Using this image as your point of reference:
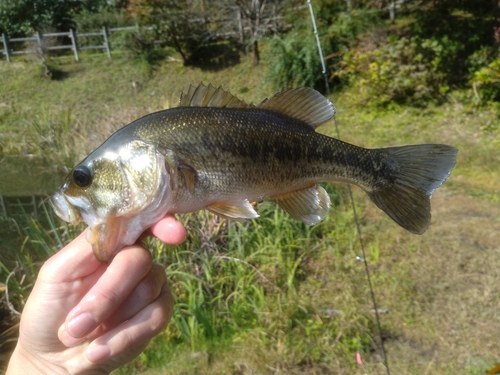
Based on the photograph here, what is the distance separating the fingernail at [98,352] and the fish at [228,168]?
39 cm

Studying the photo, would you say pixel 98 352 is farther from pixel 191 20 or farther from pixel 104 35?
pixel 104 35

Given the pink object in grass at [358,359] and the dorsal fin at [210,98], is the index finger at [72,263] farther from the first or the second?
the pink object in grass at [358,359]

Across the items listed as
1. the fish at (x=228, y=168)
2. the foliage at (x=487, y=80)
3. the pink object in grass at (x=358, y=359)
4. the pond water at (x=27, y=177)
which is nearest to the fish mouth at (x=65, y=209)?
the fish at (x=228, y=168)

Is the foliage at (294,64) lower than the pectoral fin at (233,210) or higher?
lower

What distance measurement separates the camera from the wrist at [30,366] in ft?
6.31

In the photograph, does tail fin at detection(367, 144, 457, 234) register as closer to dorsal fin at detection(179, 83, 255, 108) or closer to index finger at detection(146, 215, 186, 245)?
dorsal fin at detection(179, 83, 255, 108)

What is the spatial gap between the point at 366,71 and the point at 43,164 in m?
7.39

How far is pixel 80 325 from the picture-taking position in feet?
5.17

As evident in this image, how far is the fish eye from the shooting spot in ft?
4.94

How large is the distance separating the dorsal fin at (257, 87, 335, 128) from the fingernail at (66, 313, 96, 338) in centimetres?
99

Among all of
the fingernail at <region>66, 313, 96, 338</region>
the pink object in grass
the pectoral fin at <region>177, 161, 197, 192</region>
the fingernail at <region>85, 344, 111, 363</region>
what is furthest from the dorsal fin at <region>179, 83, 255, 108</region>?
the pink object in grass

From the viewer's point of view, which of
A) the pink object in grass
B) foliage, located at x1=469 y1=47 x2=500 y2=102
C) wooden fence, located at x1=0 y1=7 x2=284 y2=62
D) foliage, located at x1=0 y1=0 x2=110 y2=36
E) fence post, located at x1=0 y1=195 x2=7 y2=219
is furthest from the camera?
foliage, located at x1=0 y1=0 x2=110 y2=36

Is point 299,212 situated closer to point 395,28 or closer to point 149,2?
point 395,28

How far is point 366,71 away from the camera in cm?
1069
